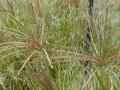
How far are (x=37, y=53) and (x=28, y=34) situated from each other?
0.14m

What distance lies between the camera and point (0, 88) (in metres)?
1.97

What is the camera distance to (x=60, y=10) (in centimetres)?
235

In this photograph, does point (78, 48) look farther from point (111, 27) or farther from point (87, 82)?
point (87, 82)

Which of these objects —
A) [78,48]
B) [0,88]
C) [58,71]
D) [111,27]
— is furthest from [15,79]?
[111,27]

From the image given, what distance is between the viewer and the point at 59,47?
81.4 inches

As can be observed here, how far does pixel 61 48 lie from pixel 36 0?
1.08 feet

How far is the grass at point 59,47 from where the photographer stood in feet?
5.97

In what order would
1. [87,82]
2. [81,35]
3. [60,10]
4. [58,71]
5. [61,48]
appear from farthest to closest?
1. [60,10]
2. [81,35]
3. [61,48]
4. [58,71]
5. [87,82]

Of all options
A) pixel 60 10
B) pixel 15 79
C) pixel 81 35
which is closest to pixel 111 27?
pixel 81 35

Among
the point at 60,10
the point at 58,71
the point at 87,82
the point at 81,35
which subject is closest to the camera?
the point at 87,82

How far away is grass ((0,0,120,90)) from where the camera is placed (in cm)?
182

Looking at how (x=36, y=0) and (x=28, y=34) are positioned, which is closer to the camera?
(x=28, y=34)

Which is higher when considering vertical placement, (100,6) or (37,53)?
(100,6)

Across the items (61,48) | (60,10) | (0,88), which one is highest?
(60,10)
